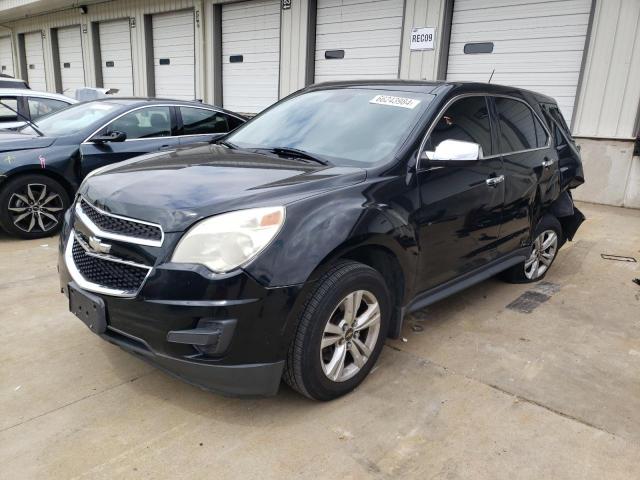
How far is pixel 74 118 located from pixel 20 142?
0.83 meters

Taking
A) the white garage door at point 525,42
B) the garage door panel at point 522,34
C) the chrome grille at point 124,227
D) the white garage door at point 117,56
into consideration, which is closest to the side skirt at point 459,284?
the chrome grille at point 124,227

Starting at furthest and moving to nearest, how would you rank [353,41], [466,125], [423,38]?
[353,41], [423,38], [466,125]

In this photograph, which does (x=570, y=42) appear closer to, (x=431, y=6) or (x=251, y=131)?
(x=431, y=6)

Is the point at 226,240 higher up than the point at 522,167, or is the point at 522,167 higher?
the point at 522,167

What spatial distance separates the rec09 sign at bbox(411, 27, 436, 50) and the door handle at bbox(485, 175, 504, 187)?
21.5ft

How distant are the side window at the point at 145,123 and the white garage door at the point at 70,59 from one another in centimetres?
1517

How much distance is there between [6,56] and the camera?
80.2 feet

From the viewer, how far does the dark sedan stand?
5277 millimetres

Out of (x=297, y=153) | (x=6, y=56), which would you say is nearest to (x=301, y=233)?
(x=297, y=153)

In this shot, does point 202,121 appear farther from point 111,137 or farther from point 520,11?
point 520,11

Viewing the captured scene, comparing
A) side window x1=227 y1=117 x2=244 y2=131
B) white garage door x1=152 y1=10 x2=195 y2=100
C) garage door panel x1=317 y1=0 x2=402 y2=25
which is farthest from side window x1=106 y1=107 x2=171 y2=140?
white garage door x1=152 y1=10 x2=195 y2=100

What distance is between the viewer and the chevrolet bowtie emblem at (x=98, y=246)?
2410mm

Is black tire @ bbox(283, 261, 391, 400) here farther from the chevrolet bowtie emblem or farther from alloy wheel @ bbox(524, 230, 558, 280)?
alloy wheel @ bbox(524, 230, 558, 280)

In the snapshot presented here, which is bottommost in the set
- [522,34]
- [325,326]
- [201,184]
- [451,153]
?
[325,326]
